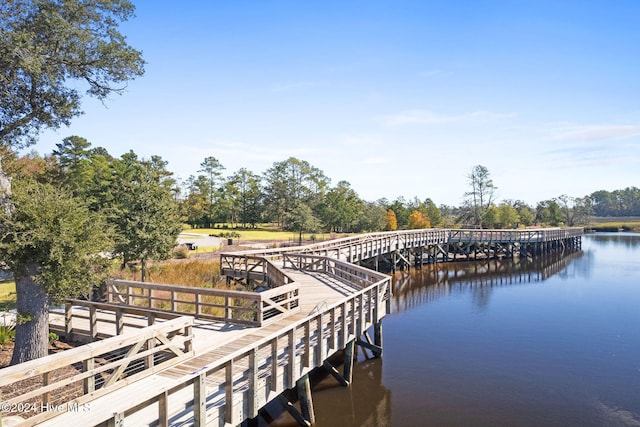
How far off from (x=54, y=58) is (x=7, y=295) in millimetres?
9794

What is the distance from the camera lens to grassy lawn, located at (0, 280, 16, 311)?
1498 cm

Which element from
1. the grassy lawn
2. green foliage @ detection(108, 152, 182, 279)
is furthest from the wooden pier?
the grassy lawn

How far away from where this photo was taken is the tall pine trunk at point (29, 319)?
958cm

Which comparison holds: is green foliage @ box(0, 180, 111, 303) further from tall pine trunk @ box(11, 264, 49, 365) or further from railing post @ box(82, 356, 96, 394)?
railing post @ box(82, 356, 96, 394)

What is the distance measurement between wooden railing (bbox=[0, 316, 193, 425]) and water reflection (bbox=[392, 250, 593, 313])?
1630cm

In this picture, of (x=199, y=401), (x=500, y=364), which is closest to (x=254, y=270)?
(x=500, y=364)

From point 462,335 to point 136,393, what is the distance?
14856 mm

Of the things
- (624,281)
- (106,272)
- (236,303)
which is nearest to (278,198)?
(624,281)

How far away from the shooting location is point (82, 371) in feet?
26.6

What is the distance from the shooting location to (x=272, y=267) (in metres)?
19.0

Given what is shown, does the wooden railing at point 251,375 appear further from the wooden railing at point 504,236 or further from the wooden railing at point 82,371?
the wooden railing at point 504,236

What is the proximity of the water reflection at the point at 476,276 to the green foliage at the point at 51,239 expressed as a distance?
16.6 m

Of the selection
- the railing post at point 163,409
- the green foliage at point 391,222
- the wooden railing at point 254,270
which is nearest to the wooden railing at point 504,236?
the green foliage at point 391,222

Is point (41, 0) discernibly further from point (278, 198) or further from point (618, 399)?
point (278, 198)
